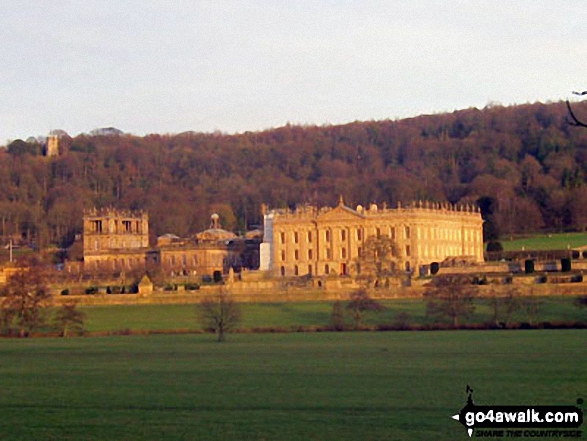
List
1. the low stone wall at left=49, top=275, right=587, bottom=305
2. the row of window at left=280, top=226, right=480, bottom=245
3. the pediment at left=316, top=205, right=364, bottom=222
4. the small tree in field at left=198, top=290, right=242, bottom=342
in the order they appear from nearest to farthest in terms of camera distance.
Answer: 1. the small tree in field at left=198, top=290, right=242, bottom=342
2. the low stone wall at left=49, top=275, right=587, bottom=305
3. the row of window at left=280, top=226, right=480, bottom=245
4. the pediment at left=316, top=205, right=364, bottom=222

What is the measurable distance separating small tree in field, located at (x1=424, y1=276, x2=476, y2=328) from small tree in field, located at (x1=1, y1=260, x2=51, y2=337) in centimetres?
1640

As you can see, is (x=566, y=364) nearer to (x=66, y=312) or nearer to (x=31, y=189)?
(x=66, y=312)

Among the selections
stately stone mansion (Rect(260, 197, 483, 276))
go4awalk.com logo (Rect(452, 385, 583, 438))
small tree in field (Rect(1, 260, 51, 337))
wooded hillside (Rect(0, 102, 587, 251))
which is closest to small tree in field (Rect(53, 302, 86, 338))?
small tree in field (Rect(1, 260, 51, 337))

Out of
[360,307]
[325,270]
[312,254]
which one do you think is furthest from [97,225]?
[360,307]

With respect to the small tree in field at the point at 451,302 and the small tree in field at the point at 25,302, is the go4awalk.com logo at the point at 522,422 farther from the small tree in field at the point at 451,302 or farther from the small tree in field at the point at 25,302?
A: the small tree in field at the point at 25,302

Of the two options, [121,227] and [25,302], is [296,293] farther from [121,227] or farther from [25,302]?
[121,227]

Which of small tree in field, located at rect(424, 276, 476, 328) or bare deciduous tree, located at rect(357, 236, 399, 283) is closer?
small tree in field, located at rect(424, 276, 476, 328)

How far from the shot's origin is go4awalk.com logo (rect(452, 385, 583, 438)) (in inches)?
702

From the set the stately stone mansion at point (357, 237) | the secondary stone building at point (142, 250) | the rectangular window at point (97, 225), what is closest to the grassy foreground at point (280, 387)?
the stately stone mansion at point (357, 237)

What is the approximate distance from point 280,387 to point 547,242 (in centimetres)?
7543

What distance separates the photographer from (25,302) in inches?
2199

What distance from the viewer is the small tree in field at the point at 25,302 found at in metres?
54.9

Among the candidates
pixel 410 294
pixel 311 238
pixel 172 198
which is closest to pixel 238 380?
pixel 410 294

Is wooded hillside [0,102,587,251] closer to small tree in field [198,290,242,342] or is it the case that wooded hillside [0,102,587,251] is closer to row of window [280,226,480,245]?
row of window [280,226,480,245]
